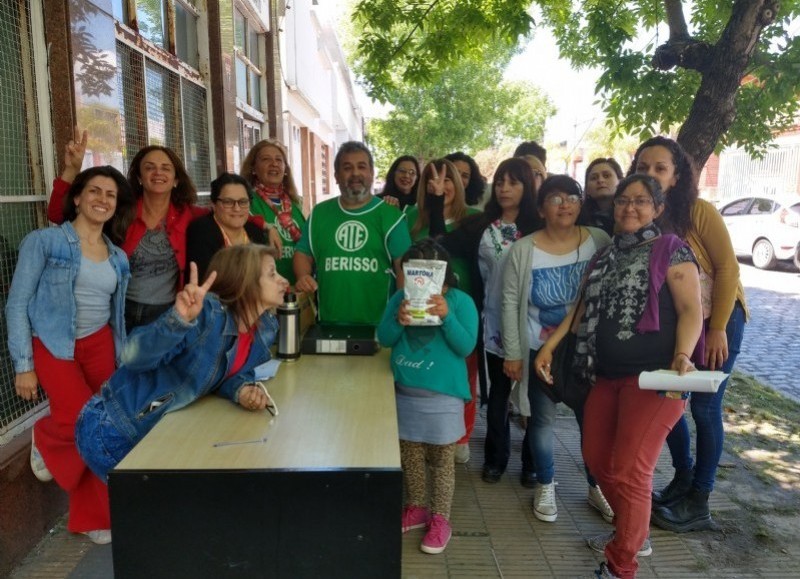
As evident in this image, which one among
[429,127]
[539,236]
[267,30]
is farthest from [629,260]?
[429,127]

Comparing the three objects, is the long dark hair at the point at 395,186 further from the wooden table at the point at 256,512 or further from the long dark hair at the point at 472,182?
the wooden table at the point at 256,512

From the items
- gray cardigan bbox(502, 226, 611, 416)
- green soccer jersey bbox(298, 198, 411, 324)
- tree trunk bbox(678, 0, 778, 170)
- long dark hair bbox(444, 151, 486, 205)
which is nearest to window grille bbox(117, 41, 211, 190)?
green soccer jersey bbox(298, 198, 411, 324)

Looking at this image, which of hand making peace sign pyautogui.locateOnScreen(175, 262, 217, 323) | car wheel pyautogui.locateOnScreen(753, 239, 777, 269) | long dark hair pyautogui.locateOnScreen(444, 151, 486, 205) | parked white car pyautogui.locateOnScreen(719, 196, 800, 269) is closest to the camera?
hand making peace sign pyautogui.locateOnScreen(175, 262, 217, 323)

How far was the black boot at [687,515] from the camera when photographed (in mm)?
3135

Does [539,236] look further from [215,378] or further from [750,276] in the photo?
[750,276]

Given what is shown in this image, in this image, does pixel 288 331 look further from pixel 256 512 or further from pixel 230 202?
pixel 256 512

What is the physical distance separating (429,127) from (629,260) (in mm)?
19053

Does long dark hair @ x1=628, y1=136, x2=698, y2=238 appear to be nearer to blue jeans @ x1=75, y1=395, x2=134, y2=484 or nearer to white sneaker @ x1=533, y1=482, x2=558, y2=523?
white sneaker @ x1=533, y1=482, x2=558, y2=523

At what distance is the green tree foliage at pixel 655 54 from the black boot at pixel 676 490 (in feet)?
6.60

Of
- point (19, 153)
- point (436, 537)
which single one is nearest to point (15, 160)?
point (19, 153)

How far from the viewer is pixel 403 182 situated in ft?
16.0

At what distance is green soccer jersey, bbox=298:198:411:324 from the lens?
325cm

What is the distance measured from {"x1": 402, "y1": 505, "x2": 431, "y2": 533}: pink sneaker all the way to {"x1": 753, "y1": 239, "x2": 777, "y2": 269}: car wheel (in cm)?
1236

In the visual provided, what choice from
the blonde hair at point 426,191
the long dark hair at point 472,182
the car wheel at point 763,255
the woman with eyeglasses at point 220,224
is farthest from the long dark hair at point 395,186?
Answer: the car wheel at point 763,255
